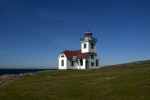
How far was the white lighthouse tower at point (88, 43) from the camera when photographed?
63906 mm

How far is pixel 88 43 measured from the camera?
6384 centimetres

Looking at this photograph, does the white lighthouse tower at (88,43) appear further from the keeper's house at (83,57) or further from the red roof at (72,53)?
the red roof at (72,53)

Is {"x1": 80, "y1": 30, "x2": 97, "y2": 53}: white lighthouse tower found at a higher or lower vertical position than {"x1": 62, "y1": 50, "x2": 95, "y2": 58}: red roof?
higher

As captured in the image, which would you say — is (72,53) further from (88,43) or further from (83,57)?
(88,43)

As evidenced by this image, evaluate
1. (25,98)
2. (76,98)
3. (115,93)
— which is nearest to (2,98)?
(25,98)

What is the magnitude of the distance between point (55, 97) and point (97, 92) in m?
3.80

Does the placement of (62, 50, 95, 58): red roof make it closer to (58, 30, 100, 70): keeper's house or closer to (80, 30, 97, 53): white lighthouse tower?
(58, 30, 100, 70): keeper's house

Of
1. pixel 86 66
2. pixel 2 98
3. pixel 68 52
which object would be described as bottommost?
pixel 2 98

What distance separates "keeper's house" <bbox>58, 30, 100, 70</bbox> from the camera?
63.3 meters

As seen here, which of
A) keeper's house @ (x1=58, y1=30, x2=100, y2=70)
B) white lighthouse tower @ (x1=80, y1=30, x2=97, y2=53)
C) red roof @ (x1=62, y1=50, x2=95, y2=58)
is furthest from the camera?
red roof @ (x1=62, y1=50, x2=95, y2=58)

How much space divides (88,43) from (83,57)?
4547mm

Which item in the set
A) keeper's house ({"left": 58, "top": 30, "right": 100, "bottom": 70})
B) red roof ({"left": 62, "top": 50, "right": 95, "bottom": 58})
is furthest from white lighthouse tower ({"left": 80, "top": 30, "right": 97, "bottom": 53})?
red roof ({"left": 62, "top": 50, "right": 95, "bottom": 58})

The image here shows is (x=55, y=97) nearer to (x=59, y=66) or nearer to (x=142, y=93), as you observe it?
(x=142, y=93)

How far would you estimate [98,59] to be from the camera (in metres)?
65.7
